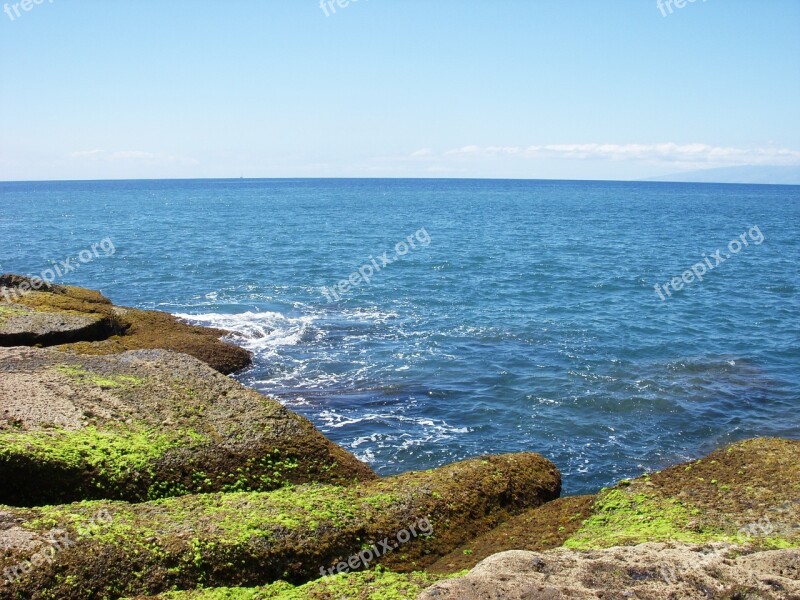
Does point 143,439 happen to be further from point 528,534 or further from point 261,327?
point 261,327

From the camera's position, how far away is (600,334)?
35.8 m

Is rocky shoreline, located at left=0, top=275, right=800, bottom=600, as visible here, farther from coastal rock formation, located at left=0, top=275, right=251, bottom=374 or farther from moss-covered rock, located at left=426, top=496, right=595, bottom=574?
coastal rock formation, located at left=0, top=275, right=251, bottom=374

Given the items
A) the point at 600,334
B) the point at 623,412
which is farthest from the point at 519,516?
the point at 600,334

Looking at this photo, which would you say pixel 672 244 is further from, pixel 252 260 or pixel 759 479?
pixel 759 479

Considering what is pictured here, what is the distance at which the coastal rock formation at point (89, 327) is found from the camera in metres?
23.8

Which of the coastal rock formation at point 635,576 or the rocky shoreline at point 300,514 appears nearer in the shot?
the coastal rock formation at point 635,576

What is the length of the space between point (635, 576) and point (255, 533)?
651cm

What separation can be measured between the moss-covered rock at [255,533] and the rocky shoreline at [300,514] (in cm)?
3

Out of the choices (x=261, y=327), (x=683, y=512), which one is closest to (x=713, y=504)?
(x=683, y=512)

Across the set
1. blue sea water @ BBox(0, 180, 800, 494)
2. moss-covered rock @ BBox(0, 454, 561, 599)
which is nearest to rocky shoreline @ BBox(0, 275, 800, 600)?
moss-covered rock @ BBox(0, 454, 561, 599)

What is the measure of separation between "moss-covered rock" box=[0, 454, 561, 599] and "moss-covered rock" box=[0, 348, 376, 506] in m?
0.89

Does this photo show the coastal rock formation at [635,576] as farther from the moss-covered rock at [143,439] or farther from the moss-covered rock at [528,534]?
the moss-covered rock at [143,439]

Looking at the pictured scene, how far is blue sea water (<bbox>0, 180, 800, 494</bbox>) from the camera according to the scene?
23516 millimetres

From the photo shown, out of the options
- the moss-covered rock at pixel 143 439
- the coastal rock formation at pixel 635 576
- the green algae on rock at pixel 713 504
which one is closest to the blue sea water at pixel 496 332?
the green algae on rock at pixel 713 504
